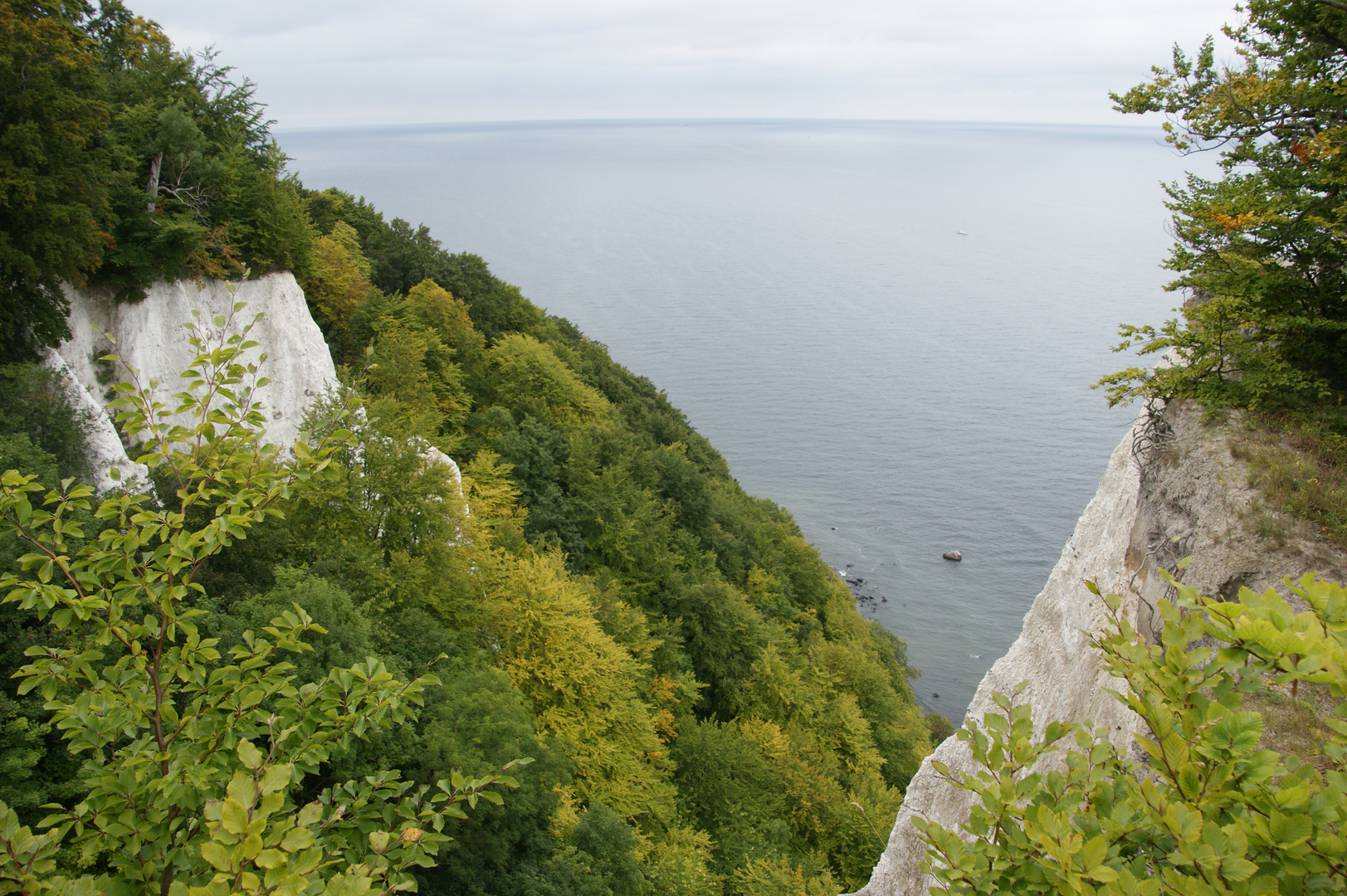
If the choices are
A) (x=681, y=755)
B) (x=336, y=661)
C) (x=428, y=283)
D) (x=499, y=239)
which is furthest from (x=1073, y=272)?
(x=336, y=661)

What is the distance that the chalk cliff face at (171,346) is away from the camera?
20.5 m

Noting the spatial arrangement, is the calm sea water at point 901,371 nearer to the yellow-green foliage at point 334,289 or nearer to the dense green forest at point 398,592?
the dense green forest at point 398,592

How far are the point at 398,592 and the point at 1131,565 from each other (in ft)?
59.8

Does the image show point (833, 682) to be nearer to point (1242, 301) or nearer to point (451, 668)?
point (451, 668)

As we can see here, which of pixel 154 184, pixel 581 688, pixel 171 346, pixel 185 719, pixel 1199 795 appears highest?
pixel 154 184

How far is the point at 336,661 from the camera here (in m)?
14.9

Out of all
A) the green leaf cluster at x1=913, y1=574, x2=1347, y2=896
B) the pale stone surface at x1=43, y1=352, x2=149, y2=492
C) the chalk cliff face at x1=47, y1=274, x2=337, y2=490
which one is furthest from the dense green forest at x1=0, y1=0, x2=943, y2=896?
the green leaf cluster at x1=913, y1=574, x2=1347, y2=896

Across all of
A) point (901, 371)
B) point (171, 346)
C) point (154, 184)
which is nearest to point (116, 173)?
point (154, 184)

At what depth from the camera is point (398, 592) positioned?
20.3 metres

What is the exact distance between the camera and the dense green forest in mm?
5250

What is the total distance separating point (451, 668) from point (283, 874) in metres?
15.9

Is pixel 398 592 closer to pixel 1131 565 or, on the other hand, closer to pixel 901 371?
pixel 1131 565

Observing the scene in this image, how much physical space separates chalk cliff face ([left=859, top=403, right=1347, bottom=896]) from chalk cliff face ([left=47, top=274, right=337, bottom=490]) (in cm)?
1939

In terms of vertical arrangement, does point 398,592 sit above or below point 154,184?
below
